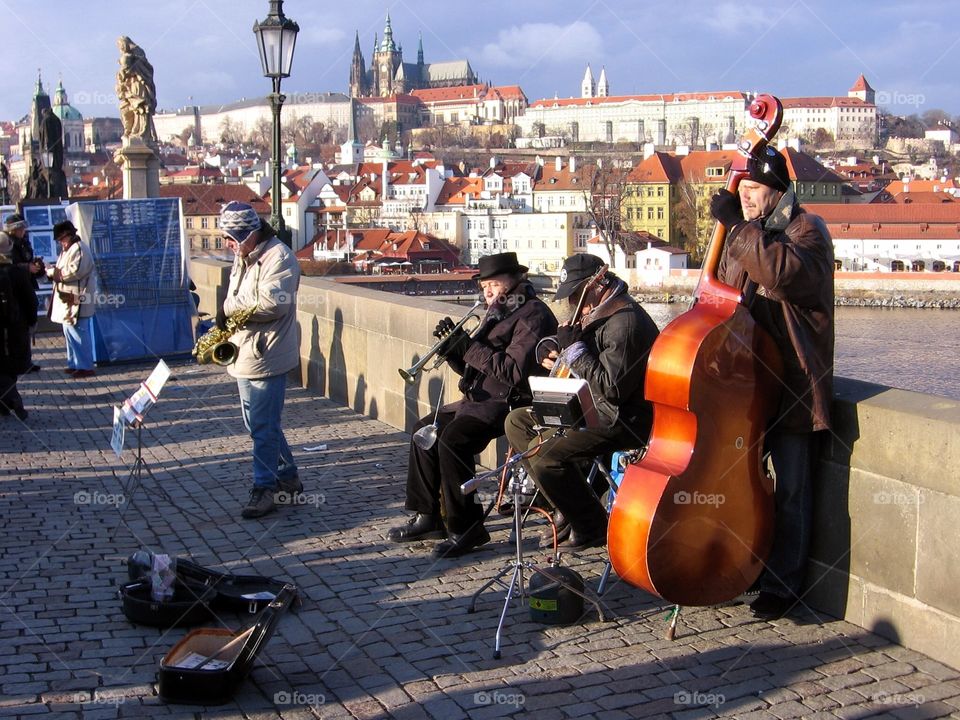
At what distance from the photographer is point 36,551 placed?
6457 mm

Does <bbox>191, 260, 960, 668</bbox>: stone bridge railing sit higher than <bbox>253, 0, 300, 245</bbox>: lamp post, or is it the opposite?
<bbox>253, 0, 300, 245</bbox>: lamp post

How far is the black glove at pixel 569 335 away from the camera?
593 cm

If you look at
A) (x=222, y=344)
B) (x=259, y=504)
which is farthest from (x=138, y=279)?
(x=259, y=504)

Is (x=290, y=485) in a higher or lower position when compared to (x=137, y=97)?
lower

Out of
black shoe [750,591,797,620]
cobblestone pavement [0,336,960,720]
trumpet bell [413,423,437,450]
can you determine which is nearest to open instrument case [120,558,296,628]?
cobblestone pavement [0,336,960,720]

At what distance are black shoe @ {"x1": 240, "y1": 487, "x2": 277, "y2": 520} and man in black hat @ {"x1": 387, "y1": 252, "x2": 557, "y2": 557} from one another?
0.88 metres

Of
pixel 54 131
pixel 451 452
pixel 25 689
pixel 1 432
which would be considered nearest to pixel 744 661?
pixel 451 452

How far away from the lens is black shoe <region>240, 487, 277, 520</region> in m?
7.09

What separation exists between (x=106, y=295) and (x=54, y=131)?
13.6 metres

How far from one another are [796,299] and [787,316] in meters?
0.08

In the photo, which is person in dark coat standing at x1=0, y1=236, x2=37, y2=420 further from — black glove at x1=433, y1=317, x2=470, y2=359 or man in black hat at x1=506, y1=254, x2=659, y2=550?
man in black hat at x1=506, y1=254, x2=659, y2=550

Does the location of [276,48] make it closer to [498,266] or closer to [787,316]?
[498,266]

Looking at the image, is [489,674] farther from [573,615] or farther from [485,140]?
[485,140]

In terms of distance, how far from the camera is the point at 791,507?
513cm
